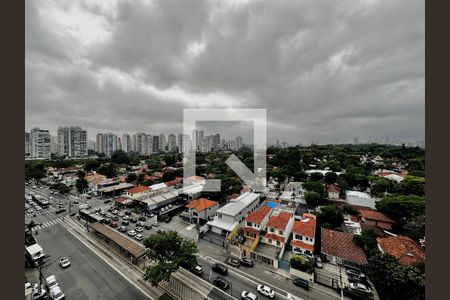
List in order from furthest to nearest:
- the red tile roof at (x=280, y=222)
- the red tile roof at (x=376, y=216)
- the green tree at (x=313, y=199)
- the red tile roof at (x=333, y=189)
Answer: the red tile roof at (x=333, y=189)
the green tree at (x=313, y=199)
the red tile roof at (x=376, y=216)
the red tile roof at (x=280, y=222)

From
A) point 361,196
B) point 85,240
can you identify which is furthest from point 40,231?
point 361,196

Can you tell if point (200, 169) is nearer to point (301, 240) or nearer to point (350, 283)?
point (301, 240)

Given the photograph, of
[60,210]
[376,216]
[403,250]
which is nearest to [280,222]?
[403,250]

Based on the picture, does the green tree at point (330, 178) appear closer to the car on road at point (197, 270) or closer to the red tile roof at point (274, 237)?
the red tile roof at point (274, 237)

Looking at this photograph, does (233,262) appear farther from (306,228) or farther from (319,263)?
(306,228)

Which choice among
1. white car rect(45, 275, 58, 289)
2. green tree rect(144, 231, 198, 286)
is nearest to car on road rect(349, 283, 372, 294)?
green tree rect(144, 231, 198, 286)

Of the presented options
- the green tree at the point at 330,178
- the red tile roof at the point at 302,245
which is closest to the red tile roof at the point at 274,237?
the red tile roof at the point at 302,245

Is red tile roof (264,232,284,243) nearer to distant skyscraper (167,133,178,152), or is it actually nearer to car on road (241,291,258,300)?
car on road (241,291,258,300)
